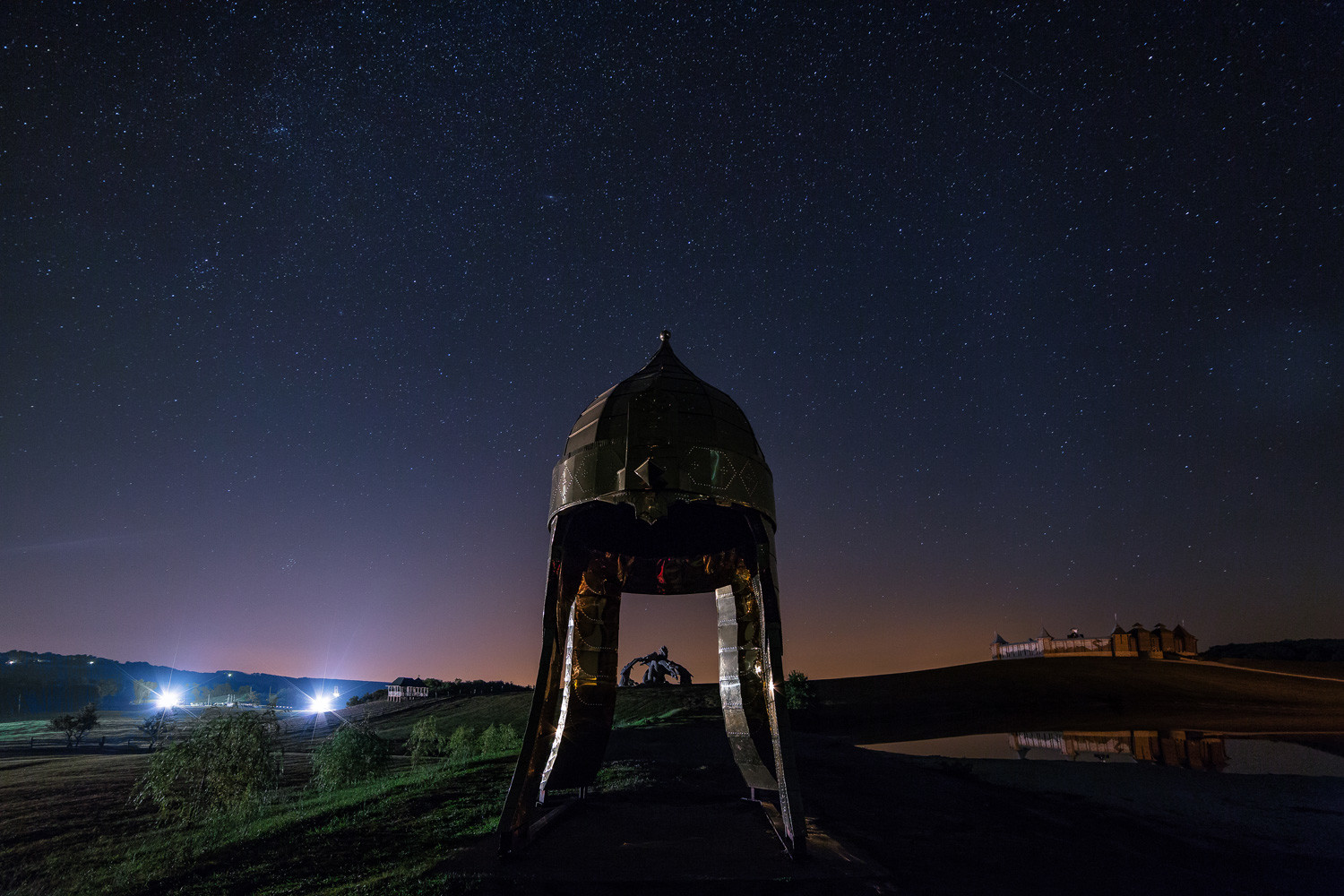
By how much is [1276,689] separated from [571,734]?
223 ft

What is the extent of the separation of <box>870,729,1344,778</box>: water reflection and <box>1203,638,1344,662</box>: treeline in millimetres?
66622

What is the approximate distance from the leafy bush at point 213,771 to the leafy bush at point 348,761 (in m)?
4.70

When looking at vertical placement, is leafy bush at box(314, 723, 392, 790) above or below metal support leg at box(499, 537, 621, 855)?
below

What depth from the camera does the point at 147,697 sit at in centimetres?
16638

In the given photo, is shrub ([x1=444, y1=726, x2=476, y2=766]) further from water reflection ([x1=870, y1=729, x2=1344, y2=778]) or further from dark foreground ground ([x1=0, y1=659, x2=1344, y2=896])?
water reflection ([x1=870, y1=729, x2=1344, y2=778])

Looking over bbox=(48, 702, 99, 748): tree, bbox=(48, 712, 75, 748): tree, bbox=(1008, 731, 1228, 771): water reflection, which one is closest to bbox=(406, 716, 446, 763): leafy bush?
bbox=(1008, 731, 1228, 771): water reflection

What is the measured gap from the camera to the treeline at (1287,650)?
3103 inches

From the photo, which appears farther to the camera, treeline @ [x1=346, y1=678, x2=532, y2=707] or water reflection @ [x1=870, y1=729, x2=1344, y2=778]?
treeline @ [x1=346, y1=678, x2=532, y2=707]

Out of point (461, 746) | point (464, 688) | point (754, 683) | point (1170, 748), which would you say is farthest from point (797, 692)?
point (464, 688)

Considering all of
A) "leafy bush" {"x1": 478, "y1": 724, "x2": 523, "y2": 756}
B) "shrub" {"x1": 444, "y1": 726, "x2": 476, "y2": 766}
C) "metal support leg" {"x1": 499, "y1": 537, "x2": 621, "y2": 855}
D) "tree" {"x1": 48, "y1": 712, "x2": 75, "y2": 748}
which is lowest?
"tree" {"x1": 48, "y1": 712, "x2": 75, "y2": 748}

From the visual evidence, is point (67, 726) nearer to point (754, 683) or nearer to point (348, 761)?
point (348, 761)

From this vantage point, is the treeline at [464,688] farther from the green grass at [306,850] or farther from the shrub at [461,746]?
the green grass at [306,850]

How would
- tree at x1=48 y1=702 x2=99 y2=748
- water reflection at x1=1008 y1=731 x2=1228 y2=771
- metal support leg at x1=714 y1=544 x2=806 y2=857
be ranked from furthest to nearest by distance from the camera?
tree at x1=48 y1=702 x2=99 y2=748 → water reflection at x1=1008 y1=731 x2=1228 y2=771 → metal support leg at x1=714 y1=544 x2=806 y2=857

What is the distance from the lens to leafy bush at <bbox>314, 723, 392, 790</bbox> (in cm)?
2588
